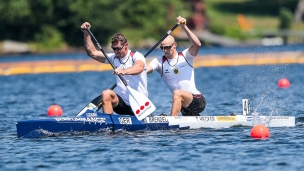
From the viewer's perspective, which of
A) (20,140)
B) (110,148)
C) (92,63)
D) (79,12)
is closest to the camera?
(110,148)

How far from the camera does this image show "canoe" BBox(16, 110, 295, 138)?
14578 mm

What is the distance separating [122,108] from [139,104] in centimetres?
62

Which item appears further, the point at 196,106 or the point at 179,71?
the point at 196,106

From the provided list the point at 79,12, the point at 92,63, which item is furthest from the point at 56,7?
the point at 92,63

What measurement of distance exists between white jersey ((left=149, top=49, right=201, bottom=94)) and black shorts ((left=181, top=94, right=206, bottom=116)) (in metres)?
0.14

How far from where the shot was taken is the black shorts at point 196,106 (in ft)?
50.5

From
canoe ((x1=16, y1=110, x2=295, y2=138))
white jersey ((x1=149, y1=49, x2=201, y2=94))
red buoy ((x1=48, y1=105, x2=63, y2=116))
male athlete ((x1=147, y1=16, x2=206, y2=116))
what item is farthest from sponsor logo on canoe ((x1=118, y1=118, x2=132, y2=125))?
red buoy ((x1=48, y1=105, x2=63, y2=116))

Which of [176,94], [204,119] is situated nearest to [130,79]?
[176,94]

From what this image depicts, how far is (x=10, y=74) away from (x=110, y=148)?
84.7 ft

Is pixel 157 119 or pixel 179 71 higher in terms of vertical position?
pixel 179 71

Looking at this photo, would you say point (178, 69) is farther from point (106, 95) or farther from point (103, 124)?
point (103, 124)

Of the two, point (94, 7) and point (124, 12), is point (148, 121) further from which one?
point (124, 12)

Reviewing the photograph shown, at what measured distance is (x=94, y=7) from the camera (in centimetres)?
6762

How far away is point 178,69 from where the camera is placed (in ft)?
50.2
